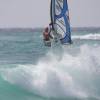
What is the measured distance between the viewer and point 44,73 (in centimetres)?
1933

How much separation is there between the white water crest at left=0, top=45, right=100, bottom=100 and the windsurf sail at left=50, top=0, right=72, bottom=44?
2.79ft

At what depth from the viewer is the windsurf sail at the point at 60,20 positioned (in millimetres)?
18666

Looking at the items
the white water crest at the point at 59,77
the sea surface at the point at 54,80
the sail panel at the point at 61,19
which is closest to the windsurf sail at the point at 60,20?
the sail panel at the point at 61,19

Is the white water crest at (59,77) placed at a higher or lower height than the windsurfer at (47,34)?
lower

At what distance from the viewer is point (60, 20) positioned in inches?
752

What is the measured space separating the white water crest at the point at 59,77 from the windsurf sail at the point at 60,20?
2.79ft

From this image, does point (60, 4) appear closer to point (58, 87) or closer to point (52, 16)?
point (52, 16)

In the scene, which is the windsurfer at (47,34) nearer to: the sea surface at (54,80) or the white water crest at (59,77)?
the sea surface at (54,80)

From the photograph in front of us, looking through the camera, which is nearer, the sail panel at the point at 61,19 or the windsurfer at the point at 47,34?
the windsurfer at the point at 47,34

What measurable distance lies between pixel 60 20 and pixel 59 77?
6.84ft

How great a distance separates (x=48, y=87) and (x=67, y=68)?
80.2 inches

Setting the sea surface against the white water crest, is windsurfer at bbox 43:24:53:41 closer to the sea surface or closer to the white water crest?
the sea surface

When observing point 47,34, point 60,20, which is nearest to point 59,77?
point 47,34

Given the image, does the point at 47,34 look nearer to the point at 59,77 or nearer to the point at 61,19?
the point at 61,19
